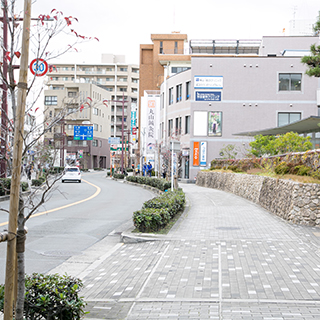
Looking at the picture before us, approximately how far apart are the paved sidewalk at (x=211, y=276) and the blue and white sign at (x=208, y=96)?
31.8 meters

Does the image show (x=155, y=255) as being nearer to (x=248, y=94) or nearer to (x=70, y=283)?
(x=70, y=283)

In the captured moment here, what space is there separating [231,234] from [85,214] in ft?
23.5

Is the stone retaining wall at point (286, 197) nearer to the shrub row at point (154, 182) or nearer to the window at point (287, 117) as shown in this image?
the shrub row at point (154, 182)

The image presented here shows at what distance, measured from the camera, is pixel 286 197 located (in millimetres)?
12938

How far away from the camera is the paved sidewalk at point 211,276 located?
4965 mm

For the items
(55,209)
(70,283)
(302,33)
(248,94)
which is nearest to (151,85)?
(302,33)

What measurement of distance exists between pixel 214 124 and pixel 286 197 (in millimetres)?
29096

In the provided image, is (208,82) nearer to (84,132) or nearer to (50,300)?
(84,132)

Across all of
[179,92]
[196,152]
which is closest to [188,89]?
[179,92]

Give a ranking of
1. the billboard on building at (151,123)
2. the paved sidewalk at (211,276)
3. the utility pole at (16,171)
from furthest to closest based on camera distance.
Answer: the billboard on building at (151,123) → the paved sidewalk at (211,276) → the utility pole at (16,171)

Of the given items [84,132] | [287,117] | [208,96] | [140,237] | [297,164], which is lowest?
[140,237]

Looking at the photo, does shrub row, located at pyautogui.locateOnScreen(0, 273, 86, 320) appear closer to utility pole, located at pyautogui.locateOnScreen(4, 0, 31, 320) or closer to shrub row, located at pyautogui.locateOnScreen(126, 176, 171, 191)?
utility pole, located at pyautogui.locateOnScreen(4, 0, 31, 320)

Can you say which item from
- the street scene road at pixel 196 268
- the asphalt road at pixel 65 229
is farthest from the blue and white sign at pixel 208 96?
the street scene road at pixel 196 268

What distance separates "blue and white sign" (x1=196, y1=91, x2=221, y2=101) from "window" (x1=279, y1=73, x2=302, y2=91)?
626 cm
